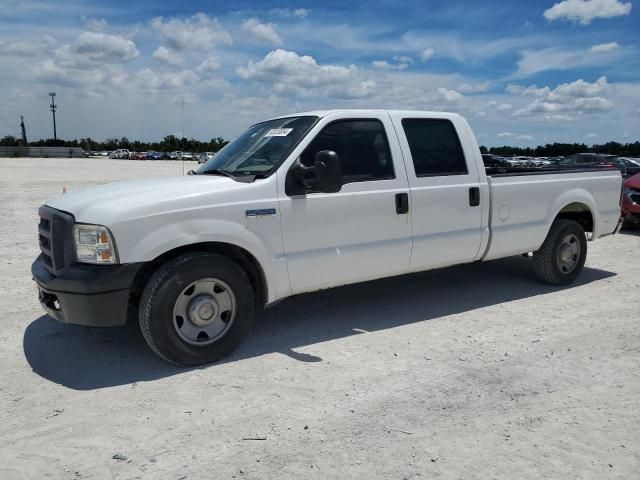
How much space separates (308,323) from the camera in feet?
17.0

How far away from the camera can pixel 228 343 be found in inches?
168

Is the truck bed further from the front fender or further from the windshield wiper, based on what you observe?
the windshield wiper

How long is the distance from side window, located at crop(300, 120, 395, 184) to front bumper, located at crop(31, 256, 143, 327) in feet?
5.71

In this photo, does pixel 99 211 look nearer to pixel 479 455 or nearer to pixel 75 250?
pixel 75 250

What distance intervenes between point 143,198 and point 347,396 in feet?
6.62

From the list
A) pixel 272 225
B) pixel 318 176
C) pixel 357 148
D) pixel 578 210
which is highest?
pixel 357 148

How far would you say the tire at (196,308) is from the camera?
13.0ft

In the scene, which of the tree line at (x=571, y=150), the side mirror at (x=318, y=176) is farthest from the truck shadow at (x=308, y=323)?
the tree line at (x=571, y=150)

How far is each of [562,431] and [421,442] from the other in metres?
0.86

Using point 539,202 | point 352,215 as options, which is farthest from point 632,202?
point 352,215

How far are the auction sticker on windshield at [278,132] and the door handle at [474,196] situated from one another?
6.41ft

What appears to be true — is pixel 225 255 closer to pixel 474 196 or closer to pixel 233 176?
pixel 233 176

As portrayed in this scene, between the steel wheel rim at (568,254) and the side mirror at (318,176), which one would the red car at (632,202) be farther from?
the side mirror at (318,176)

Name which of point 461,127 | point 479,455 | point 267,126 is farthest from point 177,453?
point 461,127
